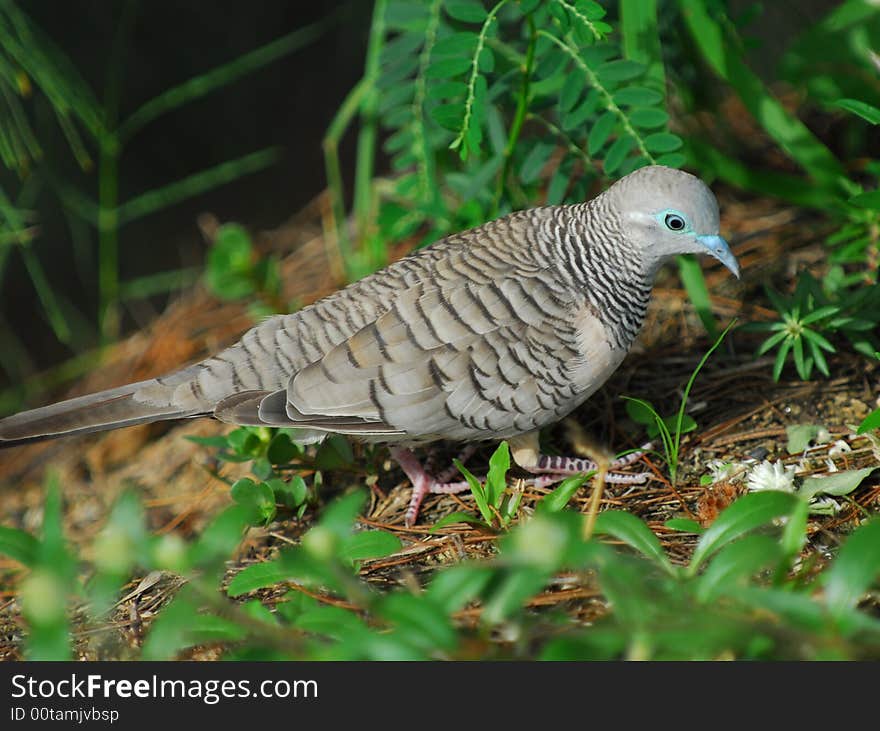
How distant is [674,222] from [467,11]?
1.05 m

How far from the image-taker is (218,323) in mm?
4109

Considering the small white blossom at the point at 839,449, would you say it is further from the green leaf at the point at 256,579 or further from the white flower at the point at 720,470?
the green leaf at the point at 256,579

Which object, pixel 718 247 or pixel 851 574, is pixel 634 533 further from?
pixel 718 247

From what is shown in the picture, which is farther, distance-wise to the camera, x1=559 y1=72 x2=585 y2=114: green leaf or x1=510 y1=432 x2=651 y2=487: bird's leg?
x1=559 y1=72 x2=585 y2=114: green leaf

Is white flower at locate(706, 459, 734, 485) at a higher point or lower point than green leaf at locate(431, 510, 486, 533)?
higher

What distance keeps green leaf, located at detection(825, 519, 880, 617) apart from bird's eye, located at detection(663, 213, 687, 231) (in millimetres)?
1165

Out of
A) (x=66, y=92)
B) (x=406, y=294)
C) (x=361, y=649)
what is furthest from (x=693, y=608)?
(x=66, y=92)

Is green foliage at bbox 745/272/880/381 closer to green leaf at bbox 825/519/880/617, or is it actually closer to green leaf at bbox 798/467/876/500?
green leaf at bbox 798/467/876/500

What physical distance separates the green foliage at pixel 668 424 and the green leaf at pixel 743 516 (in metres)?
0.72

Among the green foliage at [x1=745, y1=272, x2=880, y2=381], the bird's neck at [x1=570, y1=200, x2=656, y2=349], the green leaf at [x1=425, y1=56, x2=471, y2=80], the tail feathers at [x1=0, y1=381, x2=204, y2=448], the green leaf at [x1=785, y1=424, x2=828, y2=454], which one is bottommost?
the green leaf at [x1=785, y1=424, x2=828, y2=454]

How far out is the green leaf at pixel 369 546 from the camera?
2104mm

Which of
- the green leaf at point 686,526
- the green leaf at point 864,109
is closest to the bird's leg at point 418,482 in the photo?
the green leaf at point 686,526

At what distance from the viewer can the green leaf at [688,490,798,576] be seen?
1.87 m

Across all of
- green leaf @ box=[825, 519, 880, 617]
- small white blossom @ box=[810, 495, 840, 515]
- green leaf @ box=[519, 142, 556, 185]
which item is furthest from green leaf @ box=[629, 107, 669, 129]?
green leaf @ box=[825, 519, 880, 617]
